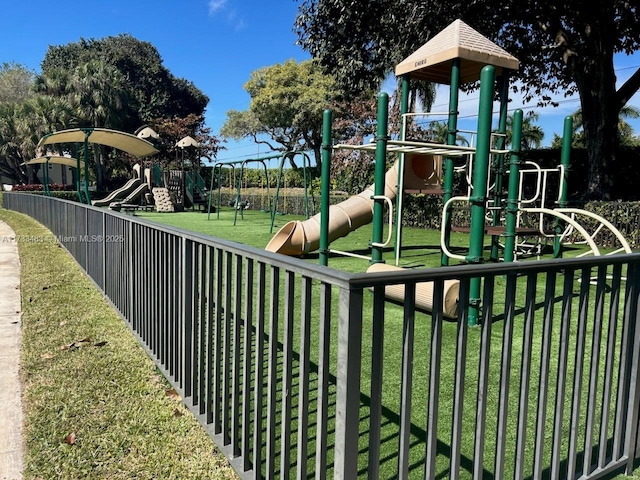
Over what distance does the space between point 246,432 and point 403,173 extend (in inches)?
228

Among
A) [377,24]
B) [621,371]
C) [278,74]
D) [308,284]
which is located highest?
[278,74]

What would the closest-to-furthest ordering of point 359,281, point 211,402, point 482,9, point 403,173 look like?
point 359,281 → point 211,402 → point 403,173 → point 482,9

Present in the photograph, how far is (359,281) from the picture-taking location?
54.2 inches

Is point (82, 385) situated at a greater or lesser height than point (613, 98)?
→ lesser

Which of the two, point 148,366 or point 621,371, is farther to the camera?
point 148,366

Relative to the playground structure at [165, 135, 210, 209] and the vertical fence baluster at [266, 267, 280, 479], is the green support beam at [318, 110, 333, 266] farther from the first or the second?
the playground structure at [165, 135, 210, 209]

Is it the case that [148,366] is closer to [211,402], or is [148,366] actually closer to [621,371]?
[211,402]

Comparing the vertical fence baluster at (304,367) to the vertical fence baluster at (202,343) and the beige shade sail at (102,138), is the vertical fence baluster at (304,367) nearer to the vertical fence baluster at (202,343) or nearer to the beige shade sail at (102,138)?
the vertical fence baluster at (202,343)

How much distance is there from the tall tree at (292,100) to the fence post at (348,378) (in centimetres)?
3339

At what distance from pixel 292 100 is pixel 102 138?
2159 centimetres

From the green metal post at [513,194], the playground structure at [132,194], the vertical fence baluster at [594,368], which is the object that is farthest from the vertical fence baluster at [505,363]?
the playground structure at [132,194]

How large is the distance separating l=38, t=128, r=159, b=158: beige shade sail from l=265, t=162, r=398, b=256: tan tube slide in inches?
387

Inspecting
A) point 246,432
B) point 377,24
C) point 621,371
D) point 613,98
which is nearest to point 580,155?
point 613,98

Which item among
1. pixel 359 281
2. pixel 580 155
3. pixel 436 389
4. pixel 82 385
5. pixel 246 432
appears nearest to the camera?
pixel 359 281
